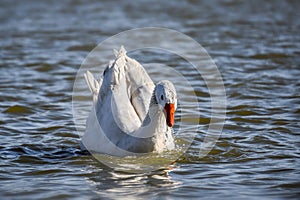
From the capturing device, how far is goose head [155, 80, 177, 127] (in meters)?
7.67

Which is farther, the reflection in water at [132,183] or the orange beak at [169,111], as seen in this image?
the orange beak at [169,111]

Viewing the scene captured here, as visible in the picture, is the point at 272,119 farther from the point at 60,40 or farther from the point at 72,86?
the point at 60,40

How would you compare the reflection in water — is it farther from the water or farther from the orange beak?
the orange beak

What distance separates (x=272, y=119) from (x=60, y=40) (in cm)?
688

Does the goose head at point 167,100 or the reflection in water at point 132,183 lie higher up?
the goose head at point 167,100

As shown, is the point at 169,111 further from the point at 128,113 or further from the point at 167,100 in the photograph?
the point at 128,113

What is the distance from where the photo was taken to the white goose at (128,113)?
7.89 m

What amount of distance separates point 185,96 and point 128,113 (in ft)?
10.3

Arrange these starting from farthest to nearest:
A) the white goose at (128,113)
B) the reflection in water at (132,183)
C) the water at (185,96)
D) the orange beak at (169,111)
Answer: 1. the white goose at (128,113)
2. the orange beak at (169,111)
3. the water at (185,96)
4. the reflection in water at (132,183)

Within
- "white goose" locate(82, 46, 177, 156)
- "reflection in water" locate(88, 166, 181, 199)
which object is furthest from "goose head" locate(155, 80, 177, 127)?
"reflection in water" locate(88, 166, 181, 199)

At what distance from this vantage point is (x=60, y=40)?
15.4 metres

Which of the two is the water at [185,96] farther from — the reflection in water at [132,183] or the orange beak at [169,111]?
the orange beak at [169,111]

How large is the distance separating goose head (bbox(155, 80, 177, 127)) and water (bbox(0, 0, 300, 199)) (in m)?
0.73

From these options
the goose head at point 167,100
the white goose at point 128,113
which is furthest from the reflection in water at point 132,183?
the goose head at point 167,100
